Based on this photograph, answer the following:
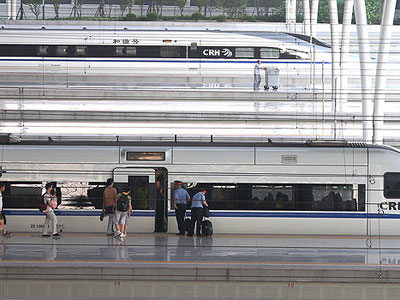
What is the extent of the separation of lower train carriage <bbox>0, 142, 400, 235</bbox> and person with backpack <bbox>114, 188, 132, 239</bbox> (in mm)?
723

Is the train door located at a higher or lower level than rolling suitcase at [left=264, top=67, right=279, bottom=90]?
lower

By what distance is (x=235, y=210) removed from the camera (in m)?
14.1

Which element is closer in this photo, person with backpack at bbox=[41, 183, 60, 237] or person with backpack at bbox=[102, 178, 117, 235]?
person with backpack at bbox=[41, 183, 60, 237]

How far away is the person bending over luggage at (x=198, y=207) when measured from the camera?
44.5 feet

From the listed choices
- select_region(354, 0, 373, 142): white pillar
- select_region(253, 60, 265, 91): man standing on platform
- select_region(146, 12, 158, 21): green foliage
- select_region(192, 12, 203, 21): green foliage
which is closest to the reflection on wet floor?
select_region(354, 0, 373, 142): white pillar

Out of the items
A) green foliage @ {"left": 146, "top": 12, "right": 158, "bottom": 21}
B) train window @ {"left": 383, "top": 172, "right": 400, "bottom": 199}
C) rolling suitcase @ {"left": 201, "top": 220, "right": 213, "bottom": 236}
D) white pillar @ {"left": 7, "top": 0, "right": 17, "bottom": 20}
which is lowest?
rolling suitcase @ {"left": 201, "top": 220, "right": 213, "bottom": 236}

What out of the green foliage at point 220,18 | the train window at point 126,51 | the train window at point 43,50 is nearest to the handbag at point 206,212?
the green foliage at point 220,18

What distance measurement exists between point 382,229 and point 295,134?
264 inches

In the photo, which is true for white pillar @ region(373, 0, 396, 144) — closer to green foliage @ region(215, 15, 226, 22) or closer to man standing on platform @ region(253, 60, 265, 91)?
man standing on platform @ region(253, 60, 265, 91)

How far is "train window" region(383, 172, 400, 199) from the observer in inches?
555

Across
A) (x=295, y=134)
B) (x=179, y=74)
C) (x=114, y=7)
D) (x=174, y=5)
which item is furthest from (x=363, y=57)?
(x=114, y=7)

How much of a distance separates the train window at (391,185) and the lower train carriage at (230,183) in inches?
0.7

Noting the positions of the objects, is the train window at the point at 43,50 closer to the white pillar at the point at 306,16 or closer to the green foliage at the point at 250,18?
the green foliage at the point at 250,18

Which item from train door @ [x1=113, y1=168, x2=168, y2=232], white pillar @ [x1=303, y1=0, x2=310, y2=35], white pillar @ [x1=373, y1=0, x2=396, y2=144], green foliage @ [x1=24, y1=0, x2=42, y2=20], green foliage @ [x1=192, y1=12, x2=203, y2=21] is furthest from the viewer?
green foliage @ [x1=192, y1=12, x2=203, y2=21]
